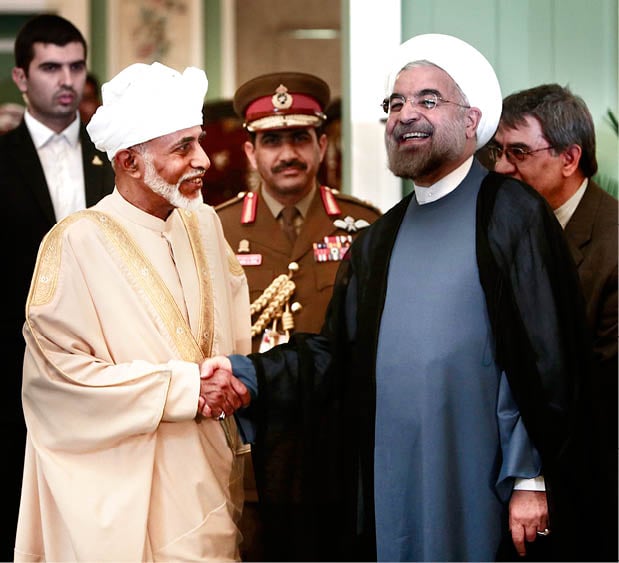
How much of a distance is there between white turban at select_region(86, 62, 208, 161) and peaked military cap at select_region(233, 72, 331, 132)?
804 millimetres

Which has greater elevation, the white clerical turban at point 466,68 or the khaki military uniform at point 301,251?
the white clerical turban at point 466,68

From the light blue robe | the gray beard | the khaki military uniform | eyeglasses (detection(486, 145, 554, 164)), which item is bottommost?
the light blue robe

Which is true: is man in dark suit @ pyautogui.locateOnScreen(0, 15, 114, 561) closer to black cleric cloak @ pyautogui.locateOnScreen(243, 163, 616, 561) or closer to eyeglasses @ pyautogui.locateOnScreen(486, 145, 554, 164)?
A: black cleric cloak @ pyautogui.locateOnScreen(243, 163, 616, 561)

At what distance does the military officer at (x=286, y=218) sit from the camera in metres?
4.03

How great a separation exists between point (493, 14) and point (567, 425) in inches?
73.7

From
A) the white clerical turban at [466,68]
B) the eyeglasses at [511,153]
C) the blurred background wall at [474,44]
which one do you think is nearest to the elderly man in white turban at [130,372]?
the white clerical turban at [466,68]

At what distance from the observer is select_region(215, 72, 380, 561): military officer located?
4031mm

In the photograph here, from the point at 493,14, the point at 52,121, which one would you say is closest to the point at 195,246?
the point at 52,121

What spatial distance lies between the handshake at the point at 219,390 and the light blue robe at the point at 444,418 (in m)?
0.43

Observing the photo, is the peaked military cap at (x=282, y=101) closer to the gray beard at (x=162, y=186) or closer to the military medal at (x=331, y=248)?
the military medal at (x=331, y=248)

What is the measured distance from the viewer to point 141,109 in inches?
126

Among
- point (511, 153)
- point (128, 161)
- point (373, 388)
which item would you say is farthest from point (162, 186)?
point (511, 153)

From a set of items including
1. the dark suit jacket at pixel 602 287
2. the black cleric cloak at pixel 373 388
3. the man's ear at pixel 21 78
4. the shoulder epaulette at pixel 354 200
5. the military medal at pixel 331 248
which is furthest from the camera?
the man's ear at pixel 21 78

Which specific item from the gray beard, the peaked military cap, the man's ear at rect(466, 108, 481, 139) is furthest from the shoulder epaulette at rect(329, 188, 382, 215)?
the gray beard
